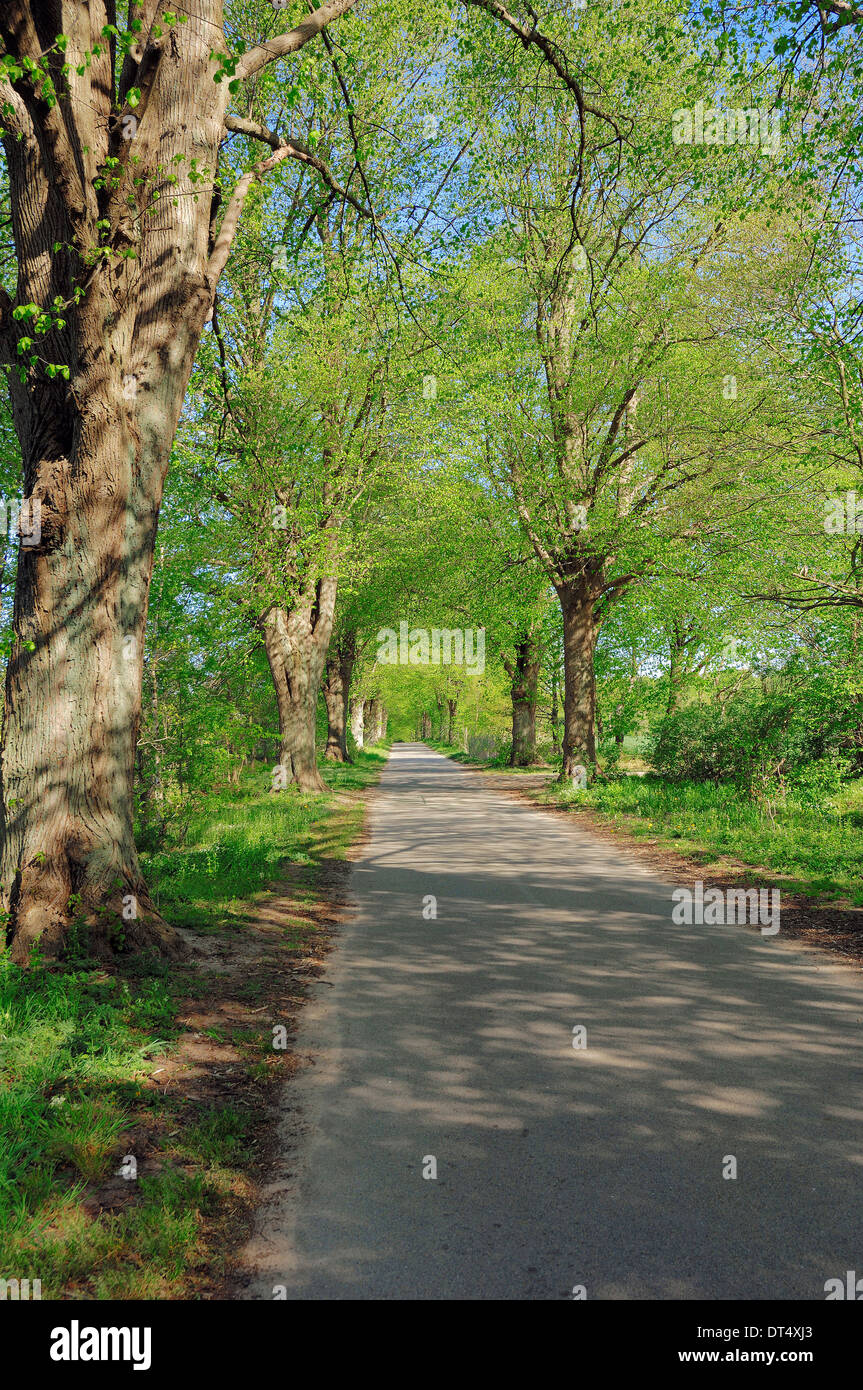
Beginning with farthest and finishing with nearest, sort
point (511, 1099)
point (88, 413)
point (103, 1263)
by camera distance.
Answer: point (88, 413) → point (511, 1099) → point (103, 1263)

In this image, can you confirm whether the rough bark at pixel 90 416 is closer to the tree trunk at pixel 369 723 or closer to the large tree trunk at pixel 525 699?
the large tree trunk at pixel 525 699

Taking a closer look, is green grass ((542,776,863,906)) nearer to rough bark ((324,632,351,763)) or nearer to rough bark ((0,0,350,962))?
rough bark ((0,0,350,962))

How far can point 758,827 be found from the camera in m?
11.9

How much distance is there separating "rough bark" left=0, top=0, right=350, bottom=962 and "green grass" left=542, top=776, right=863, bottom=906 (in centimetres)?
726

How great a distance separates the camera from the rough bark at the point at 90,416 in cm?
529

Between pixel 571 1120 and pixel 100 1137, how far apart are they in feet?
7.12

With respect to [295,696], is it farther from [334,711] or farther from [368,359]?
[334,711]

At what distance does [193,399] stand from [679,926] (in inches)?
524

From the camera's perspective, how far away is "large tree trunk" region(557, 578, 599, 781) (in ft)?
66.5

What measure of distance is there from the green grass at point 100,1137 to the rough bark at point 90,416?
1.93 feet

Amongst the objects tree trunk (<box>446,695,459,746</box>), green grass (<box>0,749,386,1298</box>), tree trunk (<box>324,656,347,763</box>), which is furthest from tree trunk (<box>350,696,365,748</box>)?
green grass (<box>0,749,386,1298</box>)
